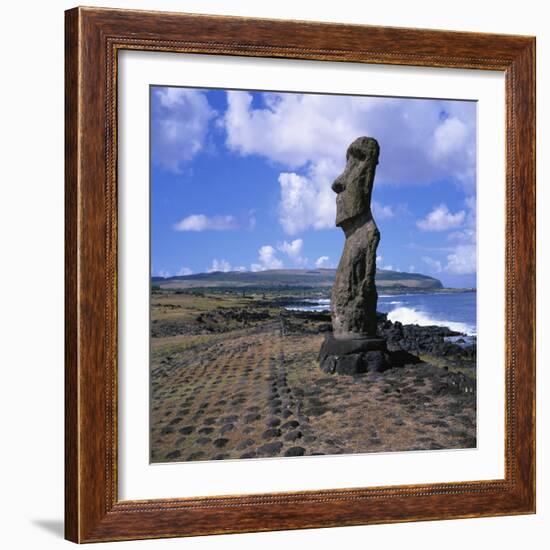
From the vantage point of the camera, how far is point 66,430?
3.62 meters

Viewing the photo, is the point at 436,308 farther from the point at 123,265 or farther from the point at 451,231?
the point at 123,265

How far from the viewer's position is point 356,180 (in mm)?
3961

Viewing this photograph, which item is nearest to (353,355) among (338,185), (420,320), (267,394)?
(420,320)

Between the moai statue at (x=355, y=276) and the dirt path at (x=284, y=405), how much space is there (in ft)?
0.32

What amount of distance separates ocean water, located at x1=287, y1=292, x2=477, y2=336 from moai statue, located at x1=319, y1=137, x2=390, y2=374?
3.8 inches

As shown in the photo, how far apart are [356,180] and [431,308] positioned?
838 millimetres

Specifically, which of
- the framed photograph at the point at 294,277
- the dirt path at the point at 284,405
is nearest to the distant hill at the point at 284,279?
the framed photograph at the point at 294,277

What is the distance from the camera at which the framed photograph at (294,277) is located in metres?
3.59

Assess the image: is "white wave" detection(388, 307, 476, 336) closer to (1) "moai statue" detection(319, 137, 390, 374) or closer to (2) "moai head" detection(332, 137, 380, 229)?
(1) "moai statue" detection(319, 137, 390, 374)

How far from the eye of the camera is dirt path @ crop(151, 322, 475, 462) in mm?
3727

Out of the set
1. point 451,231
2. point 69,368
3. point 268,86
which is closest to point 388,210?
point 451,231

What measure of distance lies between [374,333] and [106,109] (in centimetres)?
192

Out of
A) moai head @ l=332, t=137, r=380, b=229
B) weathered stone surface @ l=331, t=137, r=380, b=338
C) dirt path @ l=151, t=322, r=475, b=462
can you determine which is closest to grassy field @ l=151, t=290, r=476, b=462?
dirt path @ l=151, t=322, r=475, b=462

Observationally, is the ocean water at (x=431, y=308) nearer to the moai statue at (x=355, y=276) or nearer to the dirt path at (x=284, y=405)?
the moai statue at (x=355, y=276)
